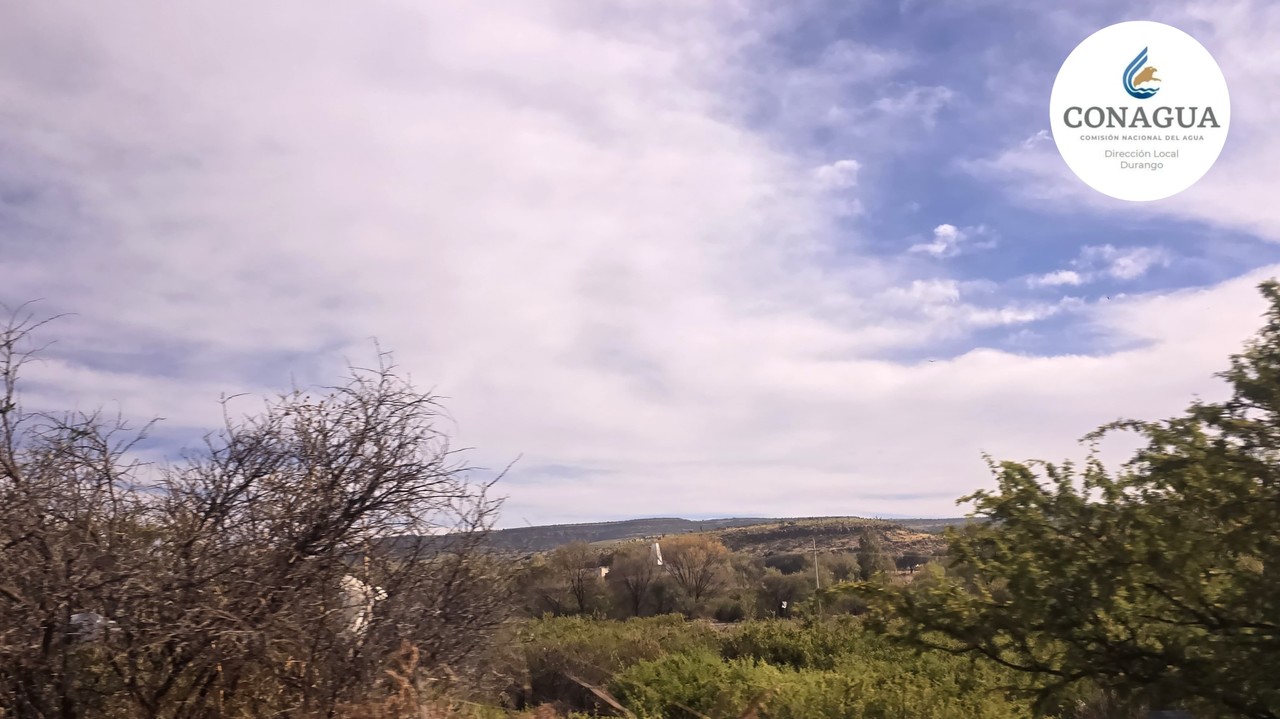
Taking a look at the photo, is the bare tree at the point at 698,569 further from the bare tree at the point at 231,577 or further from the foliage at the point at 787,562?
the bare tree at the point at 231,577

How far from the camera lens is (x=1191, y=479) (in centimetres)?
826

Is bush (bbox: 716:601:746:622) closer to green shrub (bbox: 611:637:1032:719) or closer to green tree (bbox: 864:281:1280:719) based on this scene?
green shrub (bbox: 611:637:1032:719)

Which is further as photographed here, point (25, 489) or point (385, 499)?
point (385, 499)

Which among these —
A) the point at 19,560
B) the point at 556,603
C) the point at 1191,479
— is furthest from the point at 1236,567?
the point at 556,603

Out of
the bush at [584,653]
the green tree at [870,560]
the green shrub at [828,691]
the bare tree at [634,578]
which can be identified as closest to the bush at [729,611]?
the bare tree at [634,578]

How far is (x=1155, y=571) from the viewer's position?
8.63 m

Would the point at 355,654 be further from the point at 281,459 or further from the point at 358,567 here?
the point at 281,459

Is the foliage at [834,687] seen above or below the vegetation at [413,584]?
below

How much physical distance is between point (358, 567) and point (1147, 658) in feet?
24.8

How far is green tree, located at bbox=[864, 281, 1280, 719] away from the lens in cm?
802

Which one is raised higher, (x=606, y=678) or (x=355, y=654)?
(x=355, y=654)

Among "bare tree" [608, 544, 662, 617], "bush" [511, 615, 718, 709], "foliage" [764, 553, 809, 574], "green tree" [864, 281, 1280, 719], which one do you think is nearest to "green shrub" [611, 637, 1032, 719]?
"green tree" [864, 281, 1280, 719]

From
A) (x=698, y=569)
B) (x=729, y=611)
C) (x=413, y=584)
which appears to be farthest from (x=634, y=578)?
(x=413, y=584)

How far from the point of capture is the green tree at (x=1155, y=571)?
8.02 metres
